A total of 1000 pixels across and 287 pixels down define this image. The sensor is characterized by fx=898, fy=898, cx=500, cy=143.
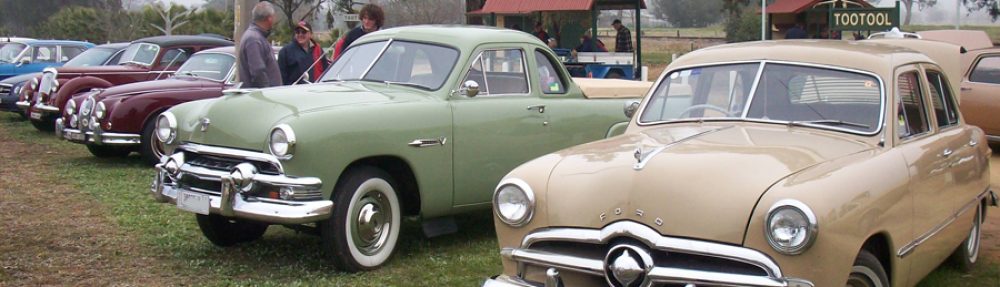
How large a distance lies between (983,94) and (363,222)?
8.64 metres

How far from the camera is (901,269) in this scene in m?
4.03

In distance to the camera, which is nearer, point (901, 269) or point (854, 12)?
point (901, 269)

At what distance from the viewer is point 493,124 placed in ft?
20.3

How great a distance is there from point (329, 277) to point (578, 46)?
15191 mm

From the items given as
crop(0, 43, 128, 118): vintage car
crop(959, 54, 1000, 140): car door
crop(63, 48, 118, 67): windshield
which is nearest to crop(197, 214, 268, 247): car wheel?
crop(959, 54, 1000, 140): car door

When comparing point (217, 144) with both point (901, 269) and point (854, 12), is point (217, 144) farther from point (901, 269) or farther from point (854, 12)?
point (854, 12)

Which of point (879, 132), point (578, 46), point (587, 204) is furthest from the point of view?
point (578, 46)

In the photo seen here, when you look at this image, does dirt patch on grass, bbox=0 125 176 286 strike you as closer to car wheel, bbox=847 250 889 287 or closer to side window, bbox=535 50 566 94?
side window, bbox=535 50 566 94

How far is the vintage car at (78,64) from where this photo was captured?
1515cm

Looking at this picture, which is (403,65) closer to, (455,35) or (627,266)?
(455,35)

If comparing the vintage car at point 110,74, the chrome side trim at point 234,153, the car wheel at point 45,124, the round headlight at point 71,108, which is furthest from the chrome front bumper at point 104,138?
the chrome side trim at point 234,153

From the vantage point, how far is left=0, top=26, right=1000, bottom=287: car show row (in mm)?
3514

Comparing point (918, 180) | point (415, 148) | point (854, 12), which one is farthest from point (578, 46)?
point (918, 180)

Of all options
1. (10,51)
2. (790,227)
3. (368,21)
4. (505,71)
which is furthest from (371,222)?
(10,51)
